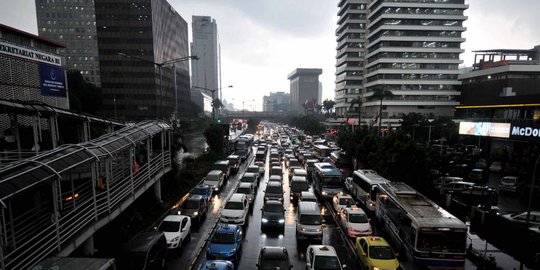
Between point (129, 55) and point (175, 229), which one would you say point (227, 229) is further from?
point (129, 55)

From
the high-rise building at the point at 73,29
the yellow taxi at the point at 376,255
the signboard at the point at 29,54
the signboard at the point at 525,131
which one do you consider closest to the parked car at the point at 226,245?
the yellow taxi at the point at 376,255

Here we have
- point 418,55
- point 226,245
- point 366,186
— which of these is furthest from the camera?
point 418,55

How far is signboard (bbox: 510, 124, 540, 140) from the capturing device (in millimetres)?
34634

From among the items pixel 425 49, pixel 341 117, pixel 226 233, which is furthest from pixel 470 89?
pixel 226 233

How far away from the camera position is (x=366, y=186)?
83.3ft

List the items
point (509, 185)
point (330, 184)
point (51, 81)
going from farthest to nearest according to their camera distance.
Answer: point (51, 81) → point (509, 185) → point (330, 184)

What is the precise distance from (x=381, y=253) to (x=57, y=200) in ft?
49.3

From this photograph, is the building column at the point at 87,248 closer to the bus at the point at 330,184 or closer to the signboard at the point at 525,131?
the bus at the point at 330,184

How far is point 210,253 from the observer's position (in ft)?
50.2

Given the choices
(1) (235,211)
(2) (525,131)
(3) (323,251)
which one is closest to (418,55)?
(2) (525,131)

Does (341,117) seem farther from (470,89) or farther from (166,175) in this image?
(166,175)

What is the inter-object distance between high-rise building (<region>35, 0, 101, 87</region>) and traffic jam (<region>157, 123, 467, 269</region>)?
566 feet

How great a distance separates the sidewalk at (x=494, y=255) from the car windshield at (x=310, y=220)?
8.46 m

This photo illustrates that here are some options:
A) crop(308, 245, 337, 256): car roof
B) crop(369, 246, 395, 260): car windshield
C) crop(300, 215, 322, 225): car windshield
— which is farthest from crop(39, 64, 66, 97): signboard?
crop(369, 246, 395, 260): car windshield
